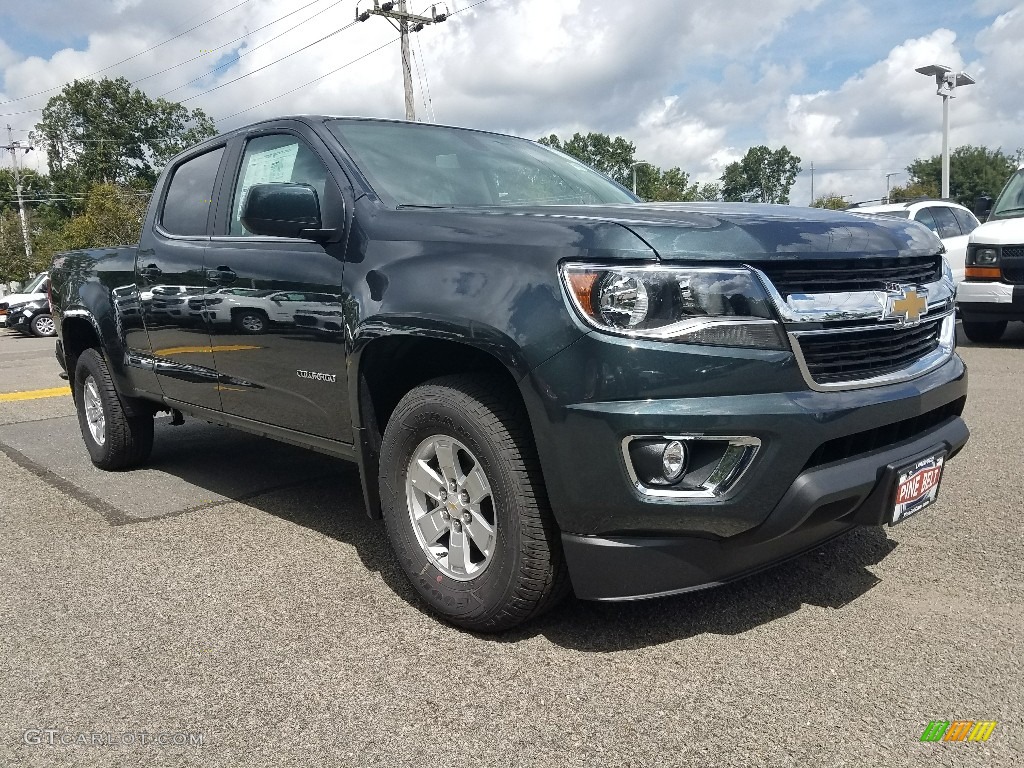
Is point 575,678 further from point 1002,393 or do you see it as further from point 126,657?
point 1002,393

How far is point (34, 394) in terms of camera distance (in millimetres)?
9430

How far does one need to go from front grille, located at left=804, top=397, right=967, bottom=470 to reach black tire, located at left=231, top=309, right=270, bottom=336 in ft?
7.30

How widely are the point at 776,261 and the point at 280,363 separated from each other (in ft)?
6.72

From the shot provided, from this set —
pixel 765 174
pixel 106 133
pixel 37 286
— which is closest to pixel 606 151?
pixel 765 174

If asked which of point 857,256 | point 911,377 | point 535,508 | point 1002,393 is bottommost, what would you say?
point 1002,393

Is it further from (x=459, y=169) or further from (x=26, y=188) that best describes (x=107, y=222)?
(x=26, y=188)

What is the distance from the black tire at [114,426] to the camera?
512cm

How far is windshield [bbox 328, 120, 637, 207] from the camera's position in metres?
3.36

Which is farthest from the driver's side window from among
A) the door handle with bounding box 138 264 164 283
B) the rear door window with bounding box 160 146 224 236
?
the door handle with bounding box 138 264 164 283

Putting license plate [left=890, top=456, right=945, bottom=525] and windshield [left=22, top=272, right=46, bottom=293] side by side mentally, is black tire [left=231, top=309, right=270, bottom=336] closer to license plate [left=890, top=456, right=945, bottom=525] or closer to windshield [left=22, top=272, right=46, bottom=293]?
license plate [left=890, top=456, right=945, bottom=525]

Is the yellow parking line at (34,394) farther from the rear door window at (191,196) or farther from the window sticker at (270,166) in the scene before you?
the window sticker at (270,166)

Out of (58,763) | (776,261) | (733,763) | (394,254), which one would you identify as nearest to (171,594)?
(58,763)

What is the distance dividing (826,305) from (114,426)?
14.0 ft

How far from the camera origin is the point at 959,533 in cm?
359
